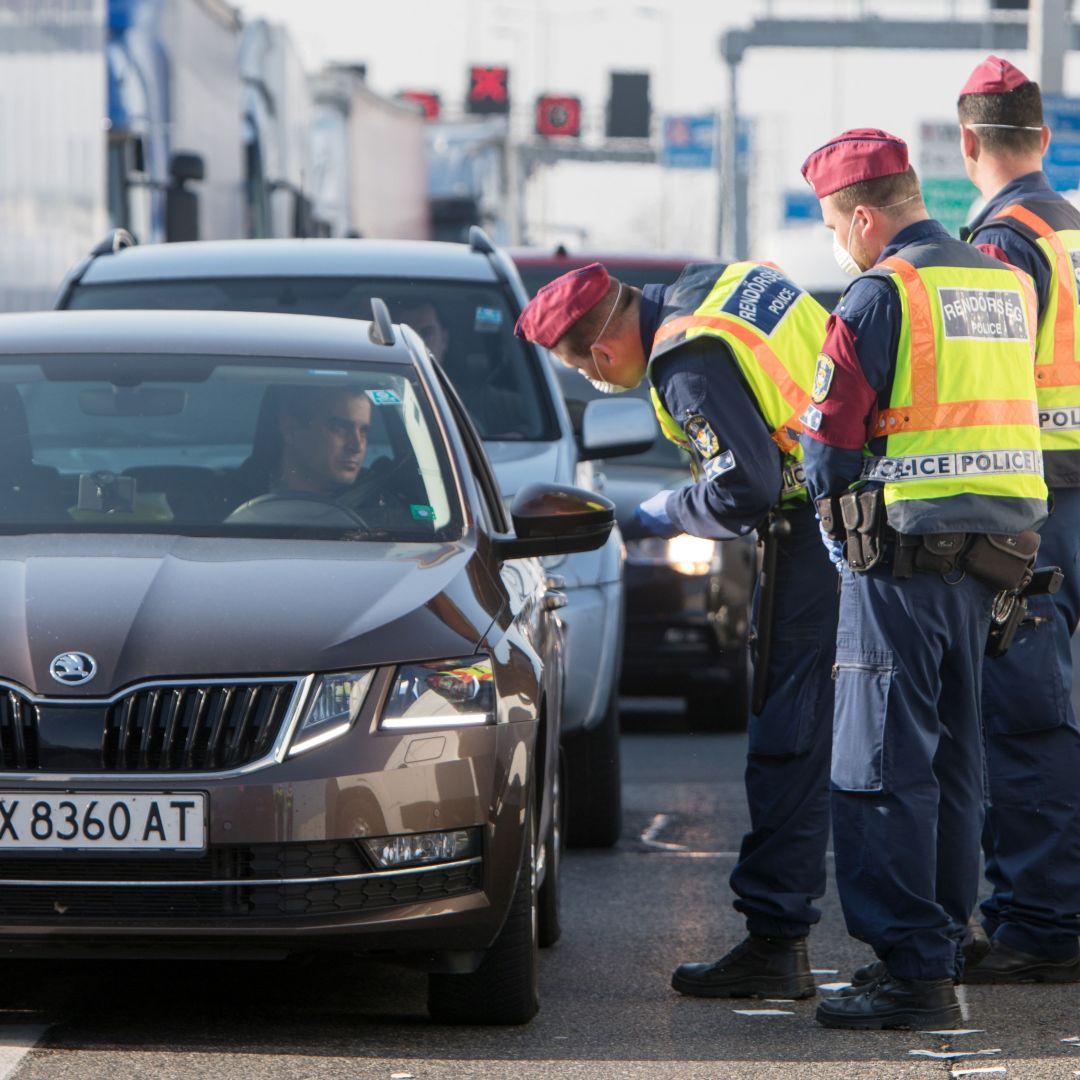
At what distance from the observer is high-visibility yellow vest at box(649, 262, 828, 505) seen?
18.1 feet

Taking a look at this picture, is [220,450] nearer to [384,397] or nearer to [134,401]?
[134,401]

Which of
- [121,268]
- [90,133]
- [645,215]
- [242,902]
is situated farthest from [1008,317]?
[645,215]

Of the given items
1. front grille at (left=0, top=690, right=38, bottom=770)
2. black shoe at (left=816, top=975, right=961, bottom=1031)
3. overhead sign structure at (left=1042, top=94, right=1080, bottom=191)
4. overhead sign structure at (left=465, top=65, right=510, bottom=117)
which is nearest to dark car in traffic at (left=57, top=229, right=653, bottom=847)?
black shoe at (left=816, top=975, right=961, bottom=1031)

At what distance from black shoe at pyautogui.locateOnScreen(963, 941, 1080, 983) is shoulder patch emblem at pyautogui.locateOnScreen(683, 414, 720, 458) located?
1.41 m

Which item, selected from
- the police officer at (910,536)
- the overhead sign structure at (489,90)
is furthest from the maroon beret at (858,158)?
the overhead sign structure at (489,90)

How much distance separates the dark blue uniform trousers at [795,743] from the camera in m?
5.63

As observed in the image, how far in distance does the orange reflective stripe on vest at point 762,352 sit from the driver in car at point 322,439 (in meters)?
0.74

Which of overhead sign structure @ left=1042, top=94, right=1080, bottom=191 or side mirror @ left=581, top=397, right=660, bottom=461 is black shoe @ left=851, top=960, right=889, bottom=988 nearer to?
side mirror @ left=581, top=397, right=660, bottom=461

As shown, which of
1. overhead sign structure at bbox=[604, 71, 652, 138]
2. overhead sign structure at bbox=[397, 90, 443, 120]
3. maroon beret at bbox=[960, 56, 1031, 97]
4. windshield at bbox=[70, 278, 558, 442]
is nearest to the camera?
maroon beret at bbox=[960, 56, 1031, 97]

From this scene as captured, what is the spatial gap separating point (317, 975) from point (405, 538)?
105 cm

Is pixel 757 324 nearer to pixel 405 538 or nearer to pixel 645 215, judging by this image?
pixel 405 538

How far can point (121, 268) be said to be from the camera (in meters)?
8.28

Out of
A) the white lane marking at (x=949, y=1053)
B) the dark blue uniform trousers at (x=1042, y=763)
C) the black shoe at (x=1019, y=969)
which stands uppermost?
the dark blue uniform trousers at (x=1042, y=763)

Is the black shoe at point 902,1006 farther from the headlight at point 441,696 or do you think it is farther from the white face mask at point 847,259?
the white face mask at point 847,259
